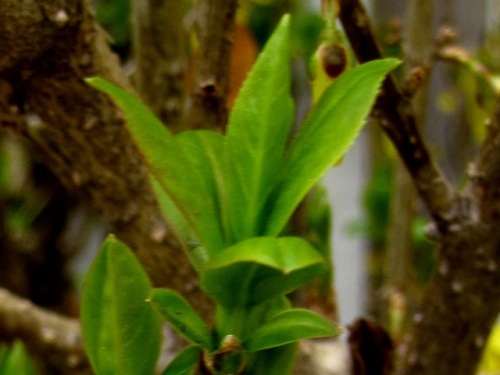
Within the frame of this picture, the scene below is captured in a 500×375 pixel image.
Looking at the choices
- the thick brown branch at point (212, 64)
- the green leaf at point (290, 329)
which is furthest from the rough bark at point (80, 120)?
the green leaf at point (290, 329)

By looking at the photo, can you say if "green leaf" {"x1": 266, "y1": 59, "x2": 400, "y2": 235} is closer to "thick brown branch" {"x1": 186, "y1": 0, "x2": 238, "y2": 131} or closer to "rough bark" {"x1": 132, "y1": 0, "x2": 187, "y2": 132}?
"thick brown branch" {"x1": 186, "y1": 0, "x2": 238, "y2": 131}

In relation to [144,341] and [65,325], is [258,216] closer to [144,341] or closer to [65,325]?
[144,341]

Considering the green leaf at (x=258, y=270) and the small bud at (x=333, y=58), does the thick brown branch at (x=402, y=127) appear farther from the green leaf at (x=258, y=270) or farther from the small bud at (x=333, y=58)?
the green leaf at (x=258, y=270)

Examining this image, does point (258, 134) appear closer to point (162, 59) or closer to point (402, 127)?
point (402, 127)

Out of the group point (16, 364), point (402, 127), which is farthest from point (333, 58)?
point (16, 364)

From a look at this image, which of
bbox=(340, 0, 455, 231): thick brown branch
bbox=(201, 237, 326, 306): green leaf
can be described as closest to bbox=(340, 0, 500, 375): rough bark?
bbox=(340, 0, 455, 231): thick brown branch

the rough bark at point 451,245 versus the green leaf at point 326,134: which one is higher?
the green leaf at point 326,134

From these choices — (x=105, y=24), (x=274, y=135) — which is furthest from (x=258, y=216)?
(x=105, y=24)

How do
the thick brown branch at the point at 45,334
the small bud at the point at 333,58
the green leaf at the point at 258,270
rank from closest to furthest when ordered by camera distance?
the green leaf at the point at 258,270, the small bud at the point at 333,58, the thick brown branch at the point at 45,334
